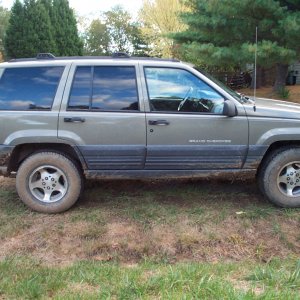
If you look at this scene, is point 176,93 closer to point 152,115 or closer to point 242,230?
point 152,115

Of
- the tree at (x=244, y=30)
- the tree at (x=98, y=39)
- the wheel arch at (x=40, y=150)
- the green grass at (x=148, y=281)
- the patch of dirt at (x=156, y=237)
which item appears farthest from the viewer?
the tree at (x=98, y=39)

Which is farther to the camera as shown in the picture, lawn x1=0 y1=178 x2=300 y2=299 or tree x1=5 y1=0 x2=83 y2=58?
tree x1=5 y1=0 x2=83 y2=58

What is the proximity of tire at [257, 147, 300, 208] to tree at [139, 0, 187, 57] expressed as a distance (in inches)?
1001

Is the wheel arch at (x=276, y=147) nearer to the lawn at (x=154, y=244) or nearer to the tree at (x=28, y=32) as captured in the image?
the lawn at (x=154, y=244)

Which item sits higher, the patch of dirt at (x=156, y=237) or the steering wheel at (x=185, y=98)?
the steering wheel at (x=185, y=98)

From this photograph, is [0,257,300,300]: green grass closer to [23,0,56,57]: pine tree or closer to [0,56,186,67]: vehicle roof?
[0,56,186,67]: vehicle roof

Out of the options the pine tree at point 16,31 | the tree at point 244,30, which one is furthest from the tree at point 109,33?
the tree at point 244,30

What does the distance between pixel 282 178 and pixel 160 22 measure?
28.4m

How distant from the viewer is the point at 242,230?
4.76m

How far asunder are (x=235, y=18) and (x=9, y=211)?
30.3 feet

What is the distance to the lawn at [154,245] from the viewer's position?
3.33 m

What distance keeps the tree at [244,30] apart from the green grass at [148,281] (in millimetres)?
8240

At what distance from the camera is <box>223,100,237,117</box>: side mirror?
16.0 ft

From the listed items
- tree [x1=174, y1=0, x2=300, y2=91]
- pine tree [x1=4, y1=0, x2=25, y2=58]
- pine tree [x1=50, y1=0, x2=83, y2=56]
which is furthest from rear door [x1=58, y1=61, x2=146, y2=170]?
pine tree [x1=50, y1=0, x2=83, y2=56]
